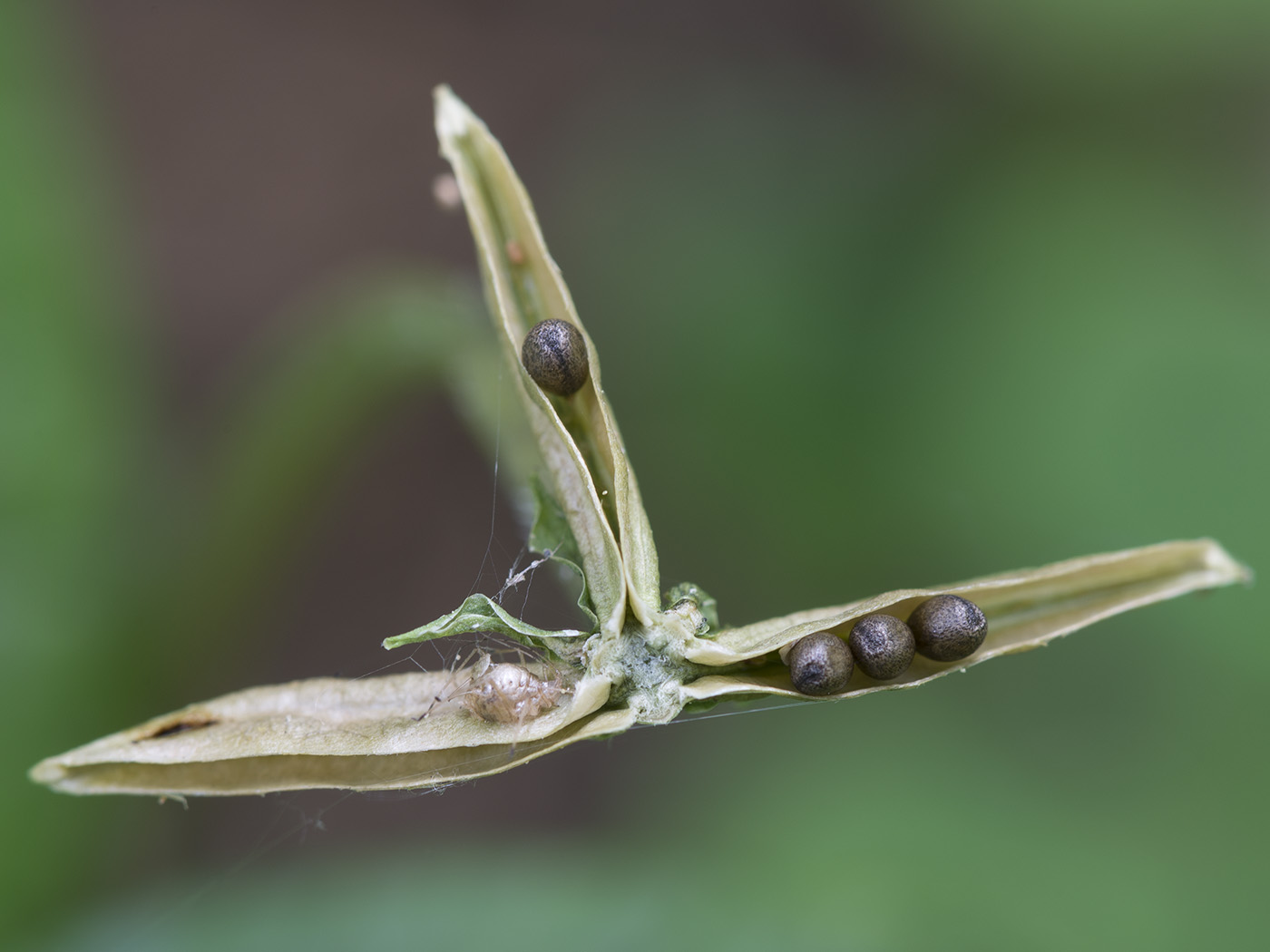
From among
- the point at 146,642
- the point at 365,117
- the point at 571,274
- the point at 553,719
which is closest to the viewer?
the point at 553,719

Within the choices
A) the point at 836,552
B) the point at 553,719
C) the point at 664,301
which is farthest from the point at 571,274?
the point at 553,719

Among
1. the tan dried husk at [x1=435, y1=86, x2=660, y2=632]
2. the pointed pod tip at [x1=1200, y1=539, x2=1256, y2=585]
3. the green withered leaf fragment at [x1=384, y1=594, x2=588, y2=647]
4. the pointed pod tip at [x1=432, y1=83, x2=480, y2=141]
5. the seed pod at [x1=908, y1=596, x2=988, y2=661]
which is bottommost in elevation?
the pointed pod tip at [x1=1200, y1=539, x2=1256, y2=585]

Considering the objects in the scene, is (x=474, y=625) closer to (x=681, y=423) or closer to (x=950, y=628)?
(x=950, y=628)

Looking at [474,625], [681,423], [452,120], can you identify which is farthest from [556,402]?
[681,423]

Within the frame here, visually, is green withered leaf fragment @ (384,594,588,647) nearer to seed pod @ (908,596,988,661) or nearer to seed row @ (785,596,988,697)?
seed row @ (785,596,988,697)

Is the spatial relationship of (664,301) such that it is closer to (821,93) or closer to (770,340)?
(770,340)

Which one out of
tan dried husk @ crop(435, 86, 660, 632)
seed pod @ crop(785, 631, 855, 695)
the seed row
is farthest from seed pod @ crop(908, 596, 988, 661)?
tan dried husk @ crop(435, 86, 660, 632)

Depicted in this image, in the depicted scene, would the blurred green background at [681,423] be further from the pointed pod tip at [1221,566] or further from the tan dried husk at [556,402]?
the pointed pod tip at [1221,566]
